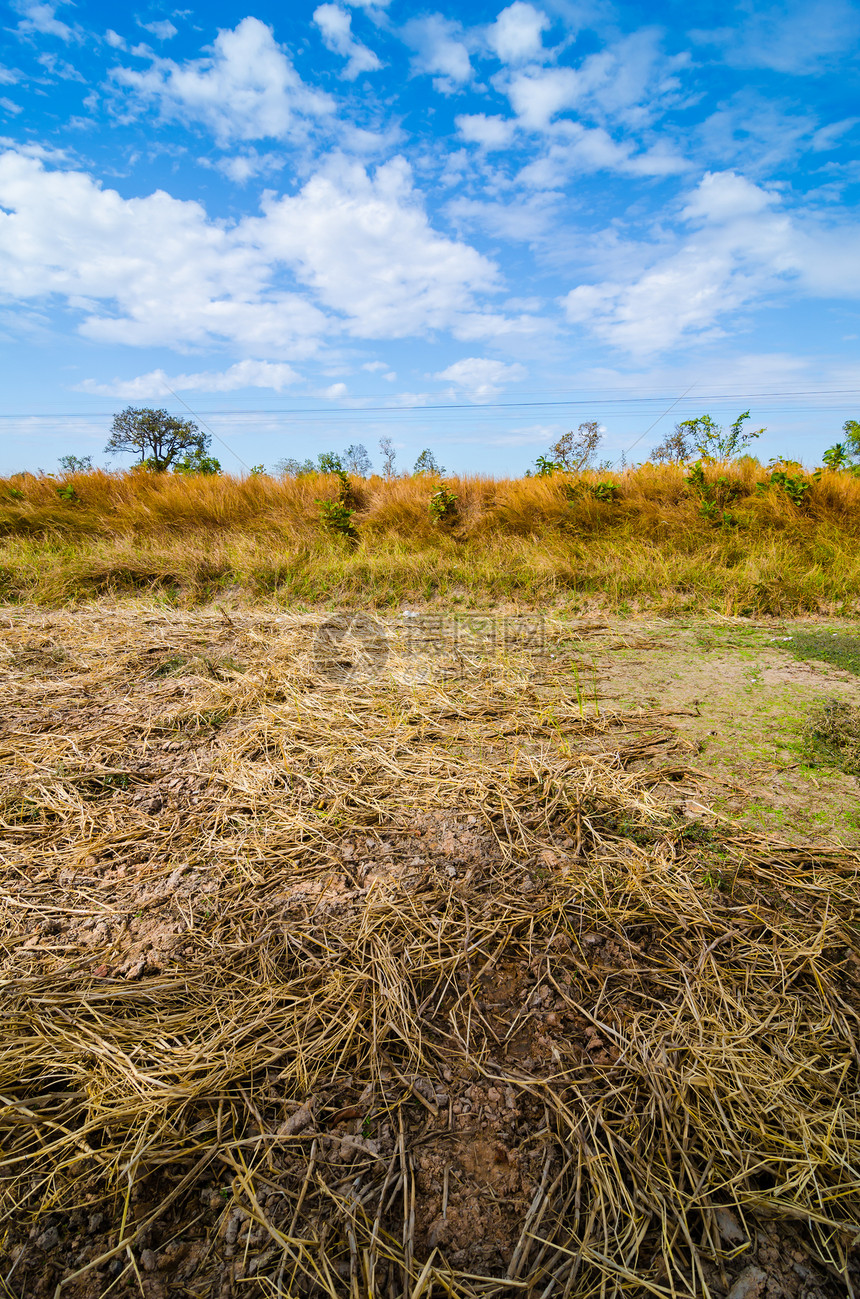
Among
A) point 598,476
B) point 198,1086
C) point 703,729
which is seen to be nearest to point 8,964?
point 198,1086

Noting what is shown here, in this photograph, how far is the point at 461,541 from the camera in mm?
6227

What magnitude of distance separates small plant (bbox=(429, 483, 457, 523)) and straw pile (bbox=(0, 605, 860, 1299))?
472cm

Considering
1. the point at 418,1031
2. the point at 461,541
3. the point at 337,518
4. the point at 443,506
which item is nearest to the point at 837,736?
the point at 418,1031

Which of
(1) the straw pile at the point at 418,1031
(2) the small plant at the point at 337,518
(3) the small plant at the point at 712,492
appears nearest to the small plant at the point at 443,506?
(2) the small plant at the point at 337,518

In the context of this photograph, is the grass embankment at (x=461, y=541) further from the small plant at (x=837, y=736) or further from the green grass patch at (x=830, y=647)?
the small plant at (x=837, y=736)

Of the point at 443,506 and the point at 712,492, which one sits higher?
the point at 712,492

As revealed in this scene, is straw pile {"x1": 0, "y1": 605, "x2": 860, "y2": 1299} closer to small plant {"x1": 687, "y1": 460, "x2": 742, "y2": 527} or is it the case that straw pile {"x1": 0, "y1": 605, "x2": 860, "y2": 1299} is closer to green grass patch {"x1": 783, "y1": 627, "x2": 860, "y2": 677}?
green grass patch {"x1": 783, "y1": 627, "x2": 860, "y2": 677}

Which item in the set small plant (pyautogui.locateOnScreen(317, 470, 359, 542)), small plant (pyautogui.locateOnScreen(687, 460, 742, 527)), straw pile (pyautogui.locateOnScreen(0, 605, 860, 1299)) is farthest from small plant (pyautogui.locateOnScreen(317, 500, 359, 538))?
straw pile (pyautogui.locateOnScreen(0, 605, 860, 1299))

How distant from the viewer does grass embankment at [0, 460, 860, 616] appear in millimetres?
4559

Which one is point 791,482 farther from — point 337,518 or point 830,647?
point 337,518

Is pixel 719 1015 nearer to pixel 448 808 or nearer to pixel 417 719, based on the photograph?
pixel 448 808

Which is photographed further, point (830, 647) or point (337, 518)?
point (337, 518)

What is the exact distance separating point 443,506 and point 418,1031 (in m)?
5.84

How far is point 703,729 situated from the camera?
7.41 ft
